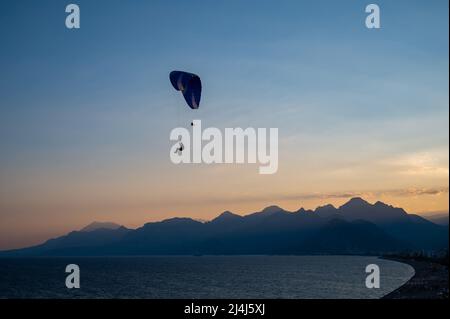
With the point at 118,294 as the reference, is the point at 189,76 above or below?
above
